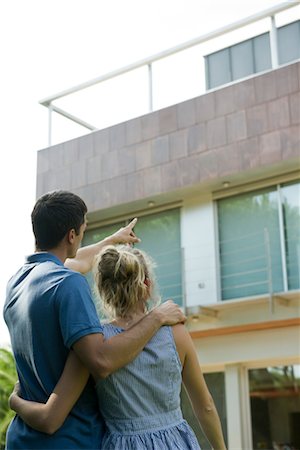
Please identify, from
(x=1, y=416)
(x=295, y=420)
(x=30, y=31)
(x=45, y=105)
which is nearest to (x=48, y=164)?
(x=45, y=105)

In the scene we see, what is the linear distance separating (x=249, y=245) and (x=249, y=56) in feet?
10.4

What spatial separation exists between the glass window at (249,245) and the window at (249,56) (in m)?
2.05

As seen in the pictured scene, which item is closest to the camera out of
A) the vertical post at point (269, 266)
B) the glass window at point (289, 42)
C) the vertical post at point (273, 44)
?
the vertical post at point (269, 266)

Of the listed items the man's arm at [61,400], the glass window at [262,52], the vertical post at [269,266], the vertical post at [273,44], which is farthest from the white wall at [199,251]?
the man's arm at [61,400]

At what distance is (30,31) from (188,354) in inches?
201

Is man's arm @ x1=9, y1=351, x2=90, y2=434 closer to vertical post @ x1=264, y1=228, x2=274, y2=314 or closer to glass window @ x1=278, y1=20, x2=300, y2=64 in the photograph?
vertical post @ x1=264, y1=228, x2=274, y2=314

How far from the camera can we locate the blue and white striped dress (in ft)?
7.22

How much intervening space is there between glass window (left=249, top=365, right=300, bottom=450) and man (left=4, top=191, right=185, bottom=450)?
9612mm

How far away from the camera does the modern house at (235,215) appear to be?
11500mm

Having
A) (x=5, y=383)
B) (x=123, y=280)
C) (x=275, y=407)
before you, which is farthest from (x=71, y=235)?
(x=5, y=383)

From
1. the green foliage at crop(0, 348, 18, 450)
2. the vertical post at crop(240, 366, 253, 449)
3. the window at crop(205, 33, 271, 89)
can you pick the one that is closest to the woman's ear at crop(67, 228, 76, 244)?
the vertical post at crop(240, 366, 253, 449)

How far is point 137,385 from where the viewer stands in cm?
224

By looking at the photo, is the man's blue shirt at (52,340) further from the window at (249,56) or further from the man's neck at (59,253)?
the window at (249,56)

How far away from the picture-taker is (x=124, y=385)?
223 centimetres
